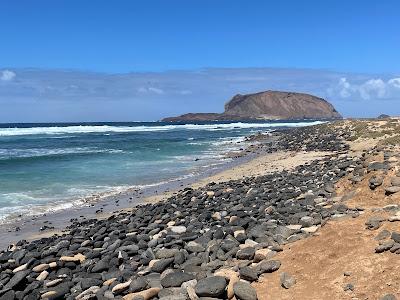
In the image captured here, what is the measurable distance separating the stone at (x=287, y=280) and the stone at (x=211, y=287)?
2.49ft

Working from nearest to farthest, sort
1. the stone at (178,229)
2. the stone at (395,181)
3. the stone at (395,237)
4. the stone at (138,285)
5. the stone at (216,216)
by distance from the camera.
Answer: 1. the stone at (395,237)
2. the stone at (138,285)
3. the stone at (395,181)
4. the stone at (178,229)
5. the stone at (216,216)

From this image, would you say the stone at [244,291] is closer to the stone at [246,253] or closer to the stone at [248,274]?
the stone at [248,274]

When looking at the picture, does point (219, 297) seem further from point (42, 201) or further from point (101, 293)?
point (42, 201)

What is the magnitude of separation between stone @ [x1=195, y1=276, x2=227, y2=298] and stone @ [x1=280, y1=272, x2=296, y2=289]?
758mm

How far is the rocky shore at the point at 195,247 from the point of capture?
6.16m

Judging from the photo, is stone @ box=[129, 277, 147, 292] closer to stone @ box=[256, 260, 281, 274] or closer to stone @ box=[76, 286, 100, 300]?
stone @ box=[76, 286, 100, 300]

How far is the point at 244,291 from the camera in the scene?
561 centimetres

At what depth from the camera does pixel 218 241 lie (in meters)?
8.05

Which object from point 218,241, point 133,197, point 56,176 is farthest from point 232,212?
point 56,176

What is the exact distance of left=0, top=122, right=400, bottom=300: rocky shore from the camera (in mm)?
6156

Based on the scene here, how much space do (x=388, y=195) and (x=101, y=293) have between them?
19.2 feet

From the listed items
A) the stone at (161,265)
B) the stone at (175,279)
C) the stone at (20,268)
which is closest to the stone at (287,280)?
the stone at (175,279)

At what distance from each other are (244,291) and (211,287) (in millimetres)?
418

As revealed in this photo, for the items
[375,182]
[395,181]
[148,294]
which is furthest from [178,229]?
[395,181]
